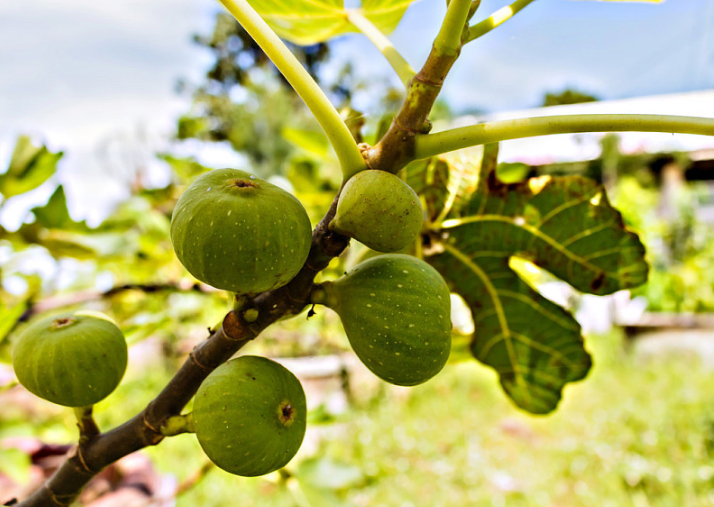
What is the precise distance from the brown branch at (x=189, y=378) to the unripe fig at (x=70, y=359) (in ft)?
0.21

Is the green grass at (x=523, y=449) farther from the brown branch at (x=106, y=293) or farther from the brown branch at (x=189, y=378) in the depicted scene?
the brown branch at (x=189, y=378)

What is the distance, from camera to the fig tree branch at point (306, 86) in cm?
54

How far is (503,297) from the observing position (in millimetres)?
995

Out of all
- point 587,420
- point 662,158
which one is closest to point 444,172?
point 587,420

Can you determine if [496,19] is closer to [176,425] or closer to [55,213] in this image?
[176,425]

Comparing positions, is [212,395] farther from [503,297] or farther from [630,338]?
[630,338]

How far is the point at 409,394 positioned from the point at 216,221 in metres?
5.33

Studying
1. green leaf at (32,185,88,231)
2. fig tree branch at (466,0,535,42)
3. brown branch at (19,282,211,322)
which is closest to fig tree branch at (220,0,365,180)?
fig tree branch at (466,0,535,42)

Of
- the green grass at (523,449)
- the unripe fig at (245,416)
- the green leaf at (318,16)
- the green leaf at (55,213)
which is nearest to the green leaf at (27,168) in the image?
the green leaf at (55,213)

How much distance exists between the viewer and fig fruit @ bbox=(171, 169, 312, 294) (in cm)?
50

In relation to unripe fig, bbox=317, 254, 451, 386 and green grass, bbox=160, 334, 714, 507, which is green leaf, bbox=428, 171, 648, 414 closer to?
unripe fig, bbox=317, 254, 451, 386

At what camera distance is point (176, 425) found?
0.62m

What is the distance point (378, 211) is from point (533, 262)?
527 mm

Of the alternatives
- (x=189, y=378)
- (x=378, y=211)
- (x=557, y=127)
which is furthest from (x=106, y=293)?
(x=557, y=127)
